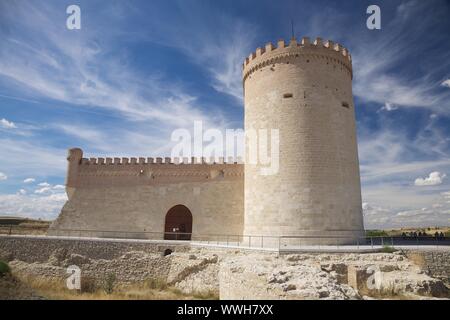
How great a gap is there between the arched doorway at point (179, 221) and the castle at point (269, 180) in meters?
0.06

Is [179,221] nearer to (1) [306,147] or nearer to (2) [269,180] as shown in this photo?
(2) [269,180]

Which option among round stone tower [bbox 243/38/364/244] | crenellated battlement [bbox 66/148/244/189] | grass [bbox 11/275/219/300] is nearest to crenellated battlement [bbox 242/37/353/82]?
round stone tower [bbox 243/38/364/244]

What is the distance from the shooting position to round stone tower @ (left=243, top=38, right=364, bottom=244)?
14.0 meters

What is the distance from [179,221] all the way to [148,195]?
2575mm

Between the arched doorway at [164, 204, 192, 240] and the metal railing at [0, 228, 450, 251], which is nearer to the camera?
the metal railing at [0, 228, 450, 251]

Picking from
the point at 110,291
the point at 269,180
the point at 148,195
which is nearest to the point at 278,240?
the point at 269,180

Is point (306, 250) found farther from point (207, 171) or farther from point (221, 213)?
point (207, 171)

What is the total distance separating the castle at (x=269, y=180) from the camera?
14.2 metres

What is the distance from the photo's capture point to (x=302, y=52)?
15.3m

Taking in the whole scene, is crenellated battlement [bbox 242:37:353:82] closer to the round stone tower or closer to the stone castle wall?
the round stone tower

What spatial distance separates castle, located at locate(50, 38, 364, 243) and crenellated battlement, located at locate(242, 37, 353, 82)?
5 cm
